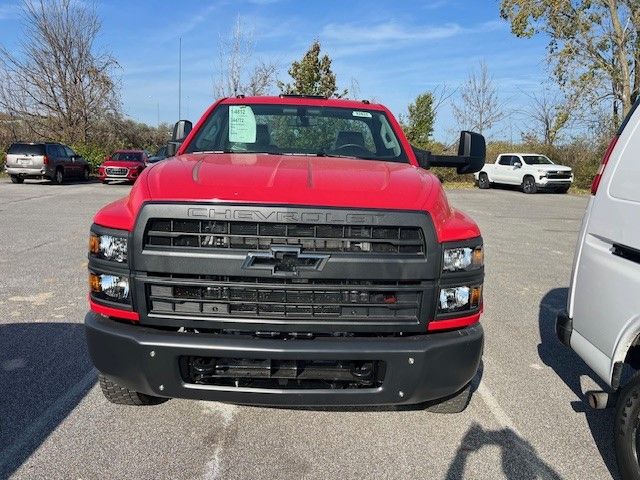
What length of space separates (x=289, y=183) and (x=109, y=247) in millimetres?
971

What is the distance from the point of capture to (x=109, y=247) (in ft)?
9.14

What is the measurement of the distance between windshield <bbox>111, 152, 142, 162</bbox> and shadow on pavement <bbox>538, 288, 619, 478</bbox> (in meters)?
22.7

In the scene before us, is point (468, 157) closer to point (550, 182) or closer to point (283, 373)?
point (283, 373)

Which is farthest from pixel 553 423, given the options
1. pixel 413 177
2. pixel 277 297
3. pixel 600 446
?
pixel 277 297

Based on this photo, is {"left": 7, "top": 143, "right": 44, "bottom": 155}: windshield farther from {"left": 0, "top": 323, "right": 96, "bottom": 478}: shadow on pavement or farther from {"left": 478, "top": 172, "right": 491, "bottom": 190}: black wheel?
{"left": 478, "top": 172, "right": 491, "bottom": 190}: black wheel

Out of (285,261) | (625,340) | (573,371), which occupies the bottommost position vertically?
(573,371)

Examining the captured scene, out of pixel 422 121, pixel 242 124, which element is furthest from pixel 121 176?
pixel 242 124

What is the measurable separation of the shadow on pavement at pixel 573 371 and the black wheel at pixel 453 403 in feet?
2.48

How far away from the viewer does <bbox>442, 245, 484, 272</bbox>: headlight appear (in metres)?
2.76

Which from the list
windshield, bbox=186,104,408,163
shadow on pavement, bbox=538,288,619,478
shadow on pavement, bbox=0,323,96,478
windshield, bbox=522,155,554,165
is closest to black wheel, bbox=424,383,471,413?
shadow on pavement, bbox=538,288,619,478

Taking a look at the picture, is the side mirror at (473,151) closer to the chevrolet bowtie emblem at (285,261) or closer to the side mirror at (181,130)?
the chevrolet bowtie emblem at (285,261)

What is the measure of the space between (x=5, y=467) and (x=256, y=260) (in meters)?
1.61

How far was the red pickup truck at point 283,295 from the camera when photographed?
2641 mm

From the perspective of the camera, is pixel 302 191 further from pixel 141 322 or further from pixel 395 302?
pixel 141 322
